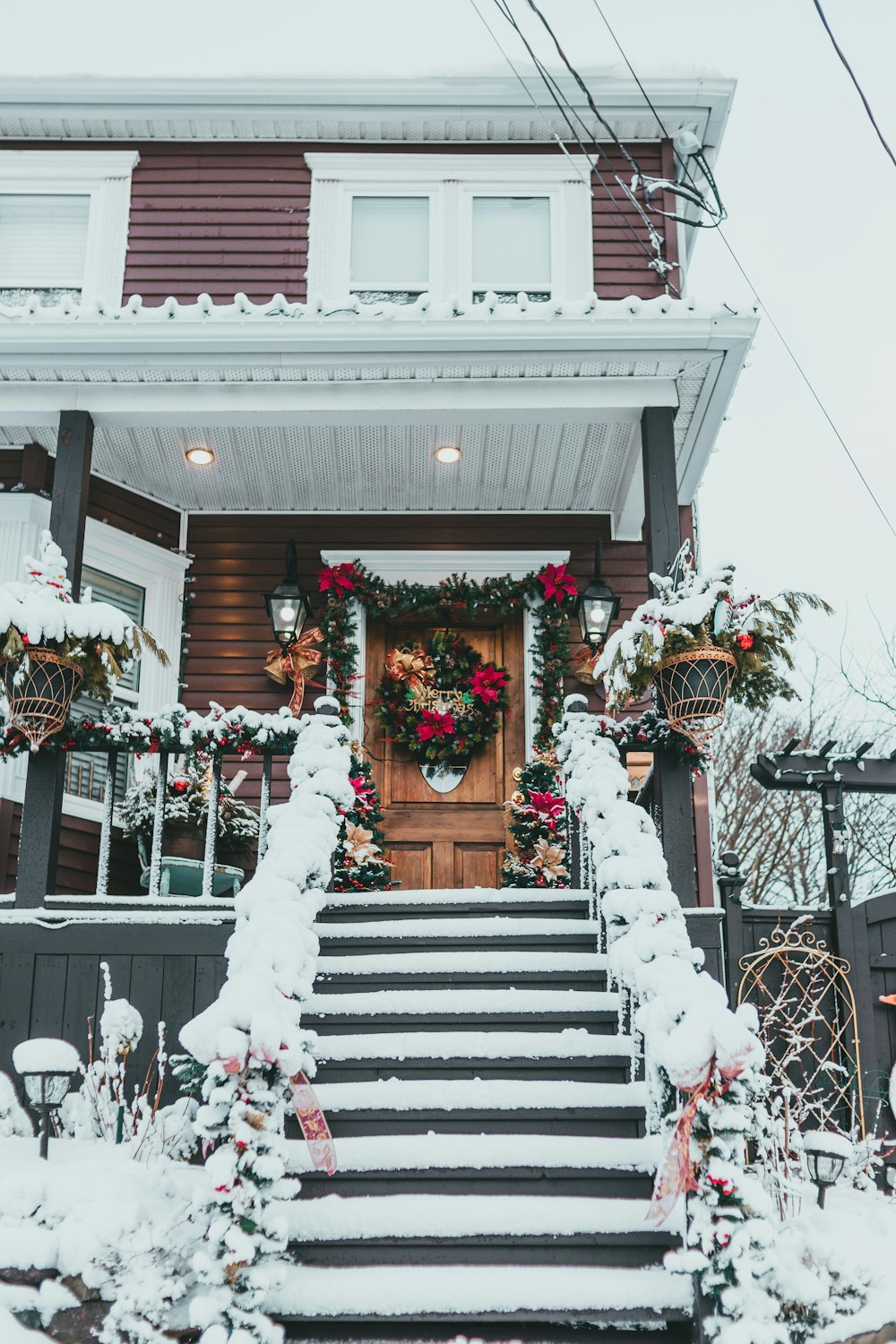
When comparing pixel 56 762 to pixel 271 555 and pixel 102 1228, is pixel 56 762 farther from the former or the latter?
pixel 271 555

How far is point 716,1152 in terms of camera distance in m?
3.36

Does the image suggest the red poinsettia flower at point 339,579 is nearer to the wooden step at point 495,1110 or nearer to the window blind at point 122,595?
the window blind at point 122,595

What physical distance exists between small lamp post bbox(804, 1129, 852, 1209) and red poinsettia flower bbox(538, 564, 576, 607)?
4237mm

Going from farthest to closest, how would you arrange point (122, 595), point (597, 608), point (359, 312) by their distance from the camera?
1. point (122, 595)
2. point (597, 608)
3. point (359, 312)

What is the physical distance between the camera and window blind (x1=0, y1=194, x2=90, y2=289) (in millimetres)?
8500

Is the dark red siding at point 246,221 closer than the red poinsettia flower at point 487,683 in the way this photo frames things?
No

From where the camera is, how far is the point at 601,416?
21.5 ft

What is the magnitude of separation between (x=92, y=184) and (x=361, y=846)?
16.8 feet

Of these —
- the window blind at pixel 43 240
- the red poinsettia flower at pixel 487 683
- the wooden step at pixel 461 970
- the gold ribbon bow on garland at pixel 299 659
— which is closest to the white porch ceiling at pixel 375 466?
the gold ribbon bow on garland at pixel 299 659

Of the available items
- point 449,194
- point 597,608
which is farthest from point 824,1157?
point 449,194

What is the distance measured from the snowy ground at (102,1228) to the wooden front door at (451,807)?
12.3ft

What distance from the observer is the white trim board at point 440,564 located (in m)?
8.20

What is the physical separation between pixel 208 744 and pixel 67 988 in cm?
126

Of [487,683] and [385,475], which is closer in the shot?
A: [385,475]
